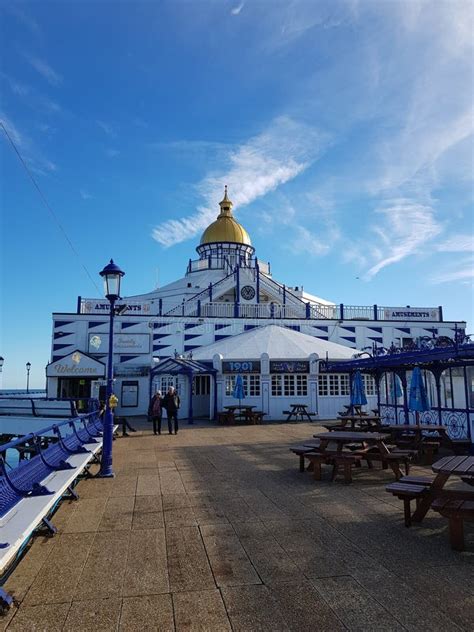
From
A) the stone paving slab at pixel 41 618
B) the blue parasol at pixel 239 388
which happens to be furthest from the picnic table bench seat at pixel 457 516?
the blue parasol at pixel 239 388

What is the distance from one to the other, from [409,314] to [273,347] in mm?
13792

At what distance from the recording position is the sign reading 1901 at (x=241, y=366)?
2084 centimetres

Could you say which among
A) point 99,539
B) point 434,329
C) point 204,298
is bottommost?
point 99,539

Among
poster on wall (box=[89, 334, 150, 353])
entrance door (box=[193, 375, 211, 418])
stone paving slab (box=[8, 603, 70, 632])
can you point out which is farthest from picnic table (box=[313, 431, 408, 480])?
poster on wall (box=[89, 334, 150, 353])

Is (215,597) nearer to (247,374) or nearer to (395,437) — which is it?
(395,437)

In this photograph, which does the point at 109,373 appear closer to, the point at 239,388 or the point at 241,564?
the point at 241,564

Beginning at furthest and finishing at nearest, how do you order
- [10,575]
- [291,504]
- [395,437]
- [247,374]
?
[247,374]
[395,437]
[291,504]
[10,575]

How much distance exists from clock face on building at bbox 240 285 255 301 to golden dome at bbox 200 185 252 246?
1534cm

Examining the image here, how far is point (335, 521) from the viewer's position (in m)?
5.50

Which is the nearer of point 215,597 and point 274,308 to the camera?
point 215,597

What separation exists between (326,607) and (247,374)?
17.8 m

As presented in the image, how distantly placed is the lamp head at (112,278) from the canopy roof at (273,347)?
1291cm

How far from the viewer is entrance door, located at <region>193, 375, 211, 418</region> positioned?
2390 cm

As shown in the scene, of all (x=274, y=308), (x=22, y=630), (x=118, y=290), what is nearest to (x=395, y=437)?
(x=118, y=290)
